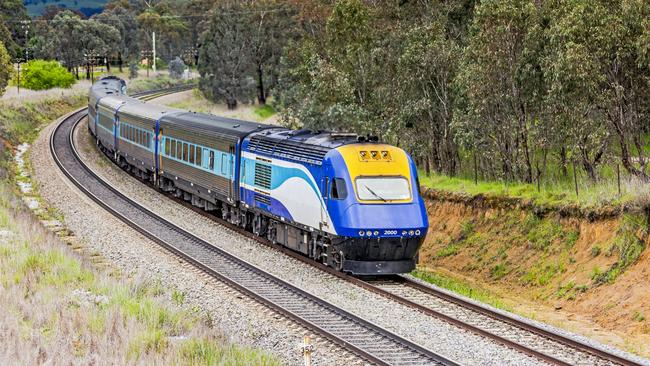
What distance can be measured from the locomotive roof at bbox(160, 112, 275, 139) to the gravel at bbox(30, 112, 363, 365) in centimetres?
443

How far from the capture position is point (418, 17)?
44.8 m

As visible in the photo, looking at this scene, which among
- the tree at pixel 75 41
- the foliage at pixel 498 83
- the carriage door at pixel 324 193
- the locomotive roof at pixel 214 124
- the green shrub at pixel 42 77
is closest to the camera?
the carriage door at pixel 324 193

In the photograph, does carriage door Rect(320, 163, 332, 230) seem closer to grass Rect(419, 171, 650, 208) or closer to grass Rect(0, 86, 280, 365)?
grass Rect(0, 86, 280, 365)

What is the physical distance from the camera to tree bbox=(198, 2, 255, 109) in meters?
86.2

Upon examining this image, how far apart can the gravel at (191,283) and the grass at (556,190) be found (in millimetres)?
9601

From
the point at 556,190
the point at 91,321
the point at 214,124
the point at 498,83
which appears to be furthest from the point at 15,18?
the point at 91,321

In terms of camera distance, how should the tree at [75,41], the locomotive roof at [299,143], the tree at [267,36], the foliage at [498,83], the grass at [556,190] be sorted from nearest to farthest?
the grass at [556,190] < the locomotive roof at [299,143] < the foliage at [498,83] < the tree at [267,36] < the tree at [75,41]

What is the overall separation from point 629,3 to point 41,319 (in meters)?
19.0

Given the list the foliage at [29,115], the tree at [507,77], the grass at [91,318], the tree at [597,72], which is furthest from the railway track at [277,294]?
the foliage at [29,115]

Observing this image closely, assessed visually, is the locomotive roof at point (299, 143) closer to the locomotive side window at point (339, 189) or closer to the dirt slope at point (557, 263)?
the locomotive side window at point (339, 189)

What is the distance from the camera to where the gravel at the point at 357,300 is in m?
15.6

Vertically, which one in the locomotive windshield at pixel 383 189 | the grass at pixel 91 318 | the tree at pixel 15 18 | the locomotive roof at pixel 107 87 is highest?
the tree at pixel 15 18

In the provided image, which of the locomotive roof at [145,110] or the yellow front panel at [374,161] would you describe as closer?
the yellow front panel at [374,161]

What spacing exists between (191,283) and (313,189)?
3836 millimetres
